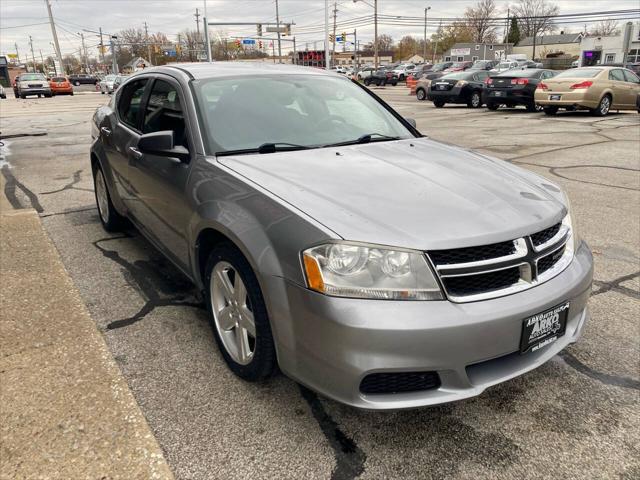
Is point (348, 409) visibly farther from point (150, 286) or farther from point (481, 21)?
point (481, 21)

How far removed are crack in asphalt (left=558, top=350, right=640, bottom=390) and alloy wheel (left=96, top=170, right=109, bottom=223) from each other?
4.18m

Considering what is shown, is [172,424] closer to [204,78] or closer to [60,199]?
[204,78]

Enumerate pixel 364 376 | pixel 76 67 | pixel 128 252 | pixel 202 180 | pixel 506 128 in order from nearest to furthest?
pixel 364 376 → pixel 202 180 → pixel 128 252 → pixel 506 128 → pixel 76 67

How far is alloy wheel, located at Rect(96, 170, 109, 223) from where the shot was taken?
200 inches

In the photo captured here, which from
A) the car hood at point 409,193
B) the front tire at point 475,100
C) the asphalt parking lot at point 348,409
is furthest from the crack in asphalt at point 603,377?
the front tire at point 475,100

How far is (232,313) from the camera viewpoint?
2689mm

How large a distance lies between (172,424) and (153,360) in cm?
62

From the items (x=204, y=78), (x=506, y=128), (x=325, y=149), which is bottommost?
(x=506, y=128)

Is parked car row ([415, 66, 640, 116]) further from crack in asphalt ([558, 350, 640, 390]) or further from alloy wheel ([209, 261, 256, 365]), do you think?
alloy wheel ([209, 261, 256, 365])

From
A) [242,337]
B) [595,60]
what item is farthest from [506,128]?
[595,60]

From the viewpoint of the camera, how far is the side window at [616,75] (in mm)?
15571

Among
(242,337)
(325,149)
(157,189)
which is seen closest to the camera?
(242,337)

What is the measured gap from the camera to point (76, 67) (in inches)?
5197

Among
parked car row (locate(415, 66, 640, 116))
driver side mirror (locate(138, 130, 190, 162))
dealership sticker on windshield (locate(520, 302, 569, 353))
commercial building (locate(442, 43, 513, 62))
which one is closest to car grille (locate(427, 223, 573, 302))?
dealership sticker on windshield (locate(520, 302, 569, 353))
